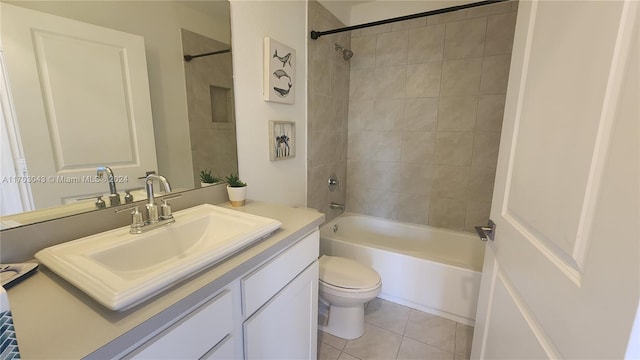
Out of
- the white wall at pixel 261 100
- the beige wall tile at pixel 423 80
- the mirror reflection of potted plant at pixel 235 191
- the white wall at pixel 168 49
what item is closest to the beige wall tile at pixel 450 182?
the beige wall tile at pixel 423 80

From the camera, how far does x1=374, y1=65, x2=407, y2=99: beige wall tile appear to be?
239 cm

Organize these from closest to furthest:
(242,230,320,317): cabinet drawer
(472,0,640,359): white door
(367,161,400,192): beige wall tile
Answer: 1. (472,0,640,359): white door
2. (242,230,320,317): cabinet drawer
3. (367,161,400,192): beige wall tile

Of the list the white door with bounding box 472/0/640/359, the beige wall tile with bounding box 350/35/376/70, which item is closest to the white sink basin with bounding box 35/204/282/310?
the white door with bounding box 472/0/640/359

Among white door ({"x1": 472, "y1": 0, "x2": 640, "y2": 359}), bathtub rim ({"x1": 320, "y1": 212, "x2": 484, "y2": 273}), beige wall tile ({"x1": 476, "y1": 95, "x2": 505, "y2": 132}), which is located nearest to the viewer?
white door ({"x1": 472, "y1": 0, "x2": 640, "y2": 359})

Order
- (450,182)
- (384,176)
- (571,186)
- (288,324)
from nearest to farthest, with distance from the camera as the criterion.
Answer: (571,186)
(288,324)
(450,182)
(384,176)

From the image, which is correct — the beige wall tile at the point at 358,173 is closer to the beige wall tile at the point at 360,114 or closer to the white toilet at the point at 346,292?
the beige wall tile at the point at 360,114

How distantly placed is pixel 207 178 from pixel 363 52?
1.91 meters

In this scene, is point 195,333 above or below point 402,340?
above

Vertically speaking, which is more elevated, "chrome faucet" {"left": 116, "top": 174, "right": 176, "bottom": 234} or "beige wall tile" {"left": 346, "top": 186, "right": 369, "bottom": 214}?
"chrome faucet" {"left": 116, "top": 174, "right": 176, "bottom": 234}

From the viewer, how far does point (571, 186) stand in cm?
57

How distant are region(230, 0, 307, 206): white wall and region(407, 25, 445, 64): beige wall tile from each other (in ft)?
3.25

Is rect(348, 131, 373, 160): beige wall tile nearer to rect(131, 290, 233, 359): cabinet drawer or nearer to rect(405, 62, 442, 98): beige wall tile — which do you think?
rect(405, 62, 442, 98): beige wall tile

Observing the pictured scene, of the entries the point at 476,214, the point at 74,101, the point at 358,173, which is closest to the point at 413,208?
the point at 476,214

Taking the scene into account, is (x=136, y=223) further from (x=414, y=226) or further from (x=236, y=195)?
(x=414, y=226)
